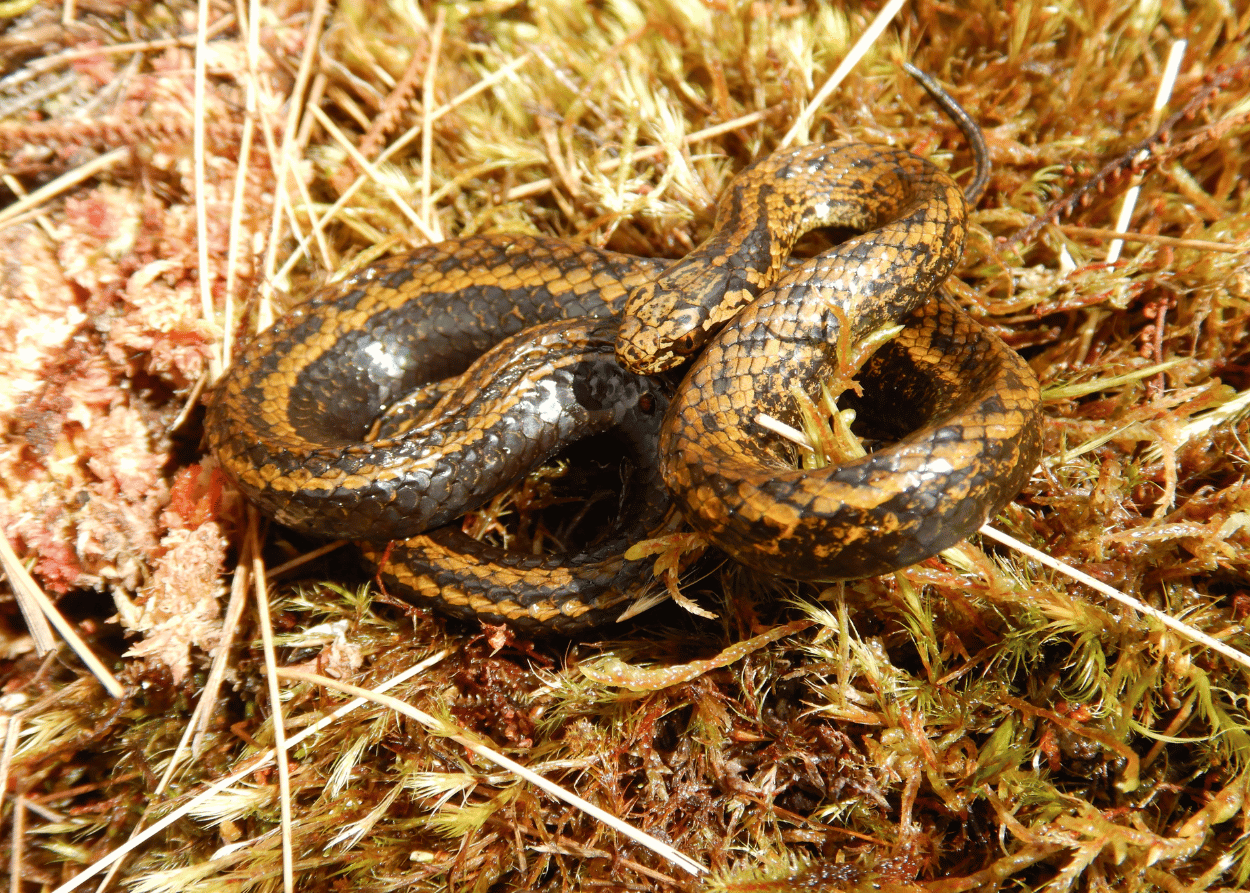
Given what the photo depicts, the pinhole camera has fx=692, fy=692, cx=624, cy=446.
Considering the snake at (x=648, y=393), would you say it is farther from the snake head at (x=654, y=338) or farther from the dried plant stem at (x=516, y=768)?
the dried plant stem at (x=516, y=768)

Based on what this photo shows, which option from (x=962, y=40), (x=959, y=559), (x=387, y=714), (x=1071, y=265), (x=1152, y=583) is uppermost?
(x=962, y=40)

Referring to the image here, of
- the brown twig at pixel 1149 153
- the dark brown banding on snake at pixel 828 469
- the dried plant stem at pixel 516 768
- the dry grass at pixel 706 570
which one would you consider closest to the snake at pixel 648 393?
the dark brown banding on snake at pixel 828 469

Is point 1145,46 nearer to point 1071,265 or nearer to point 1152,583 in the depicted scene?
point 1071,265

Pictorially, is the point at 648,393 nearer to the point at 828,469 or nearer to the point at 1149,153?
the point at 828,469

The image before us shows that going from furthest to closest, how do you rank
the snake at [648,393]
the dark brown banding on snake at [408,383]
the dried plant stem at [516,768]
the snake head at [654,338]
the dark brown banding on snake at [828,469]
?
1. the snake head at [654,338]
2. the dark brown banding on snake at [408,383]
3. the dried plant stem at [516,768]
4. the snake at [648,393]
5. the dark brown banding on snake at [828,469]

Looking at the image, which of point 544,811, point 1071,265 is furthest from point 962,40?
point 544,811

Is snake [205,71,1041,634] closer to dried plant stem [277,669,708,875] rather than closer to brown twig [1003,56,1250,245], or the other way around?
dried plant stem [277,669,708,875]
